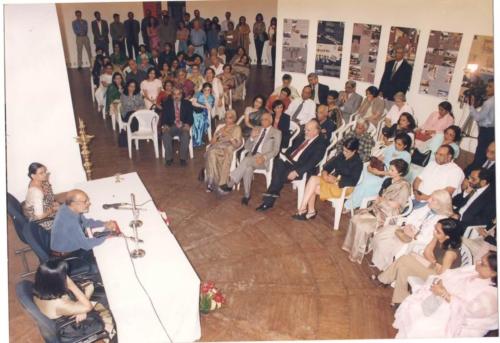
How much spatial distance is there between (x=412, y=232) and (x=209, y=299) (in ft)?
6.63

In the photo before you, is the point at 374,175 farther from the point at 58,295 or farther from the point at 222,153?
the point at 58,295

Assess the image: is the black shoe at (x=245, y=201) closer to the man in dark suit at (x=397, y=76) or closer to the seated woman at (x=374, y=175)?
the seated woman at (x=374, y=175)

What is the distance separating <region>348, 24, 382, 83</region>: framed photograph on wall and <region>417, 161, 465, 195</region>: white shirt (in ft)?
11.6

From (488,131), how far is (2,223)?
6253mm

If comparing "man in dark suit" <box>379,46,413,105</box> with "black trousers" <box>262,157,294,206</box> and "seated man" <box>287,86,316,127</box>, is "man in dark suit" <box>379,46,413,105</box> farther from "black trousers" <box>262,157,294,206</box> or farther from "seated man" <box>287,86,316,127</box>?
"black trousers" <box>262,157,294,206</box>

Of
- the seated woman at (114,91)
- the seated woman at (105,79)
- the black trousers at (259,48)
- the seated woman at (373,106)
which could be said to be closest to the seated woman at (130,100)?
the seated woman at (114,91)

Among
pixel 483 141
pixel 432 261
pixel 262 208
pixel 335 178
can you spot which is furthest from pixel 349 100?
pixel 432 261

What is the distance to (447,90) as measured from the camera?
22.2ft

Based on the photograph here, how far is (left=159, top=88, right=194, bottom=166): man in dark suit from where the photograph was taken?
6.45m

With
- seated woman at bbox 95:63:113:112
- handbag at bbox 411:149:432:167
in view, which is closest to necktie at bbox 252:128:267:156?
handbag at bbox 411:149:432:167

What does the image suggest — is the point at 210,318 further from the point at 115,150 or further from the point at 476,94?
the point at 476,94

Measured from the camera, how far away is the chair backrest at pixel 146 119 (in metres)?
6.53

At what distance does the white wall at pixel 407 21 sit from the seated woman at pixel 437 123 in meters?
1.01

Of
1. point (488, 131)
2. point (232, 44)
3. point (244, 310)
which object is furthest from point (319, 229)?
point (232, 44)
